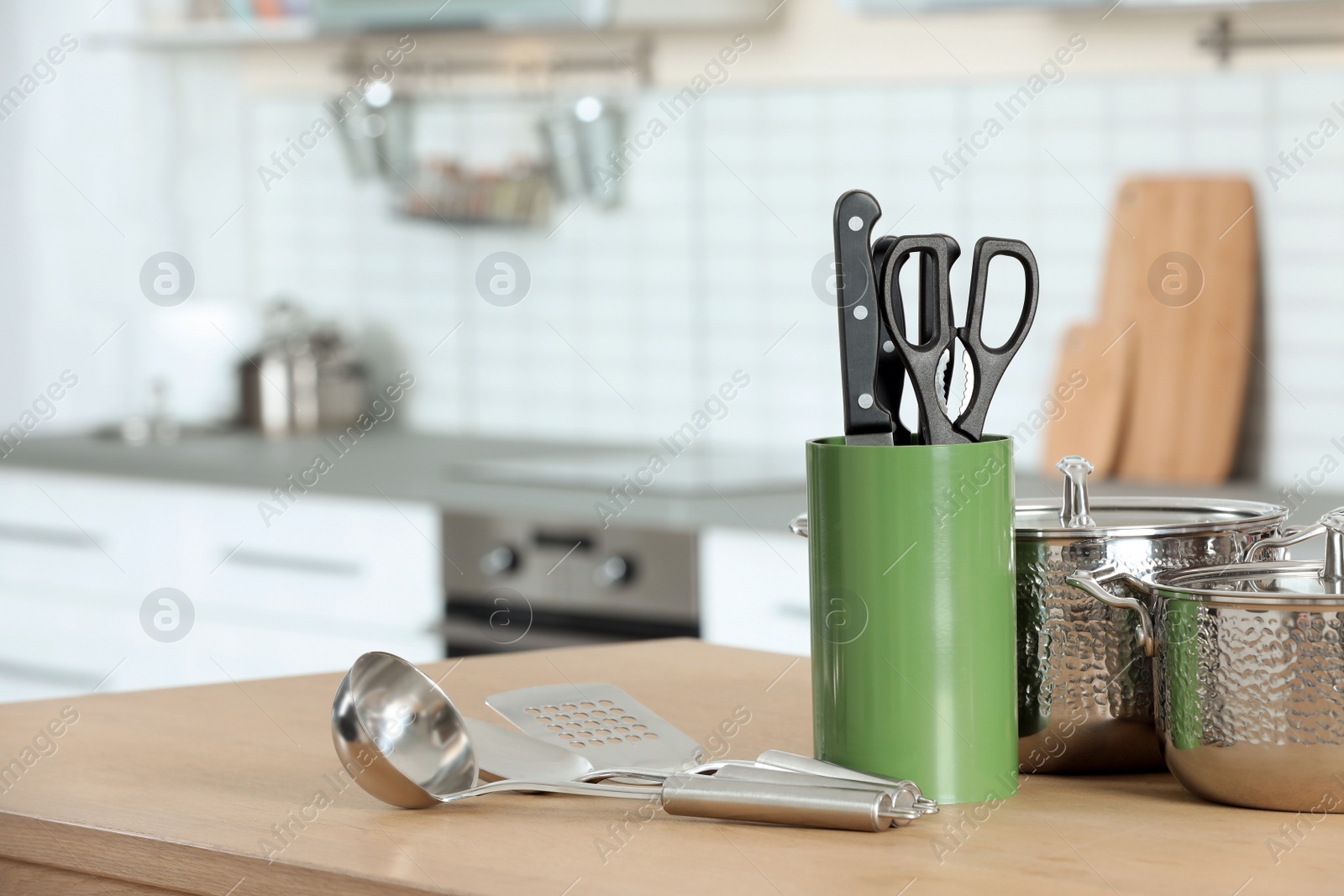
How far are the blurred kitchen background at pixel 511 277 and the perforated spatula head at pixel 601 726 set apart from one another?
1311mm

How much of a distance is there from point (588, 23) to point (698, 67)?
0.30m

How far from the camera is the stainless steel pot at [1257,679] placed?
77 centimetres

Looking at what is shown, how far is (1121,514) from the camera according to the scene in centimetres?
97

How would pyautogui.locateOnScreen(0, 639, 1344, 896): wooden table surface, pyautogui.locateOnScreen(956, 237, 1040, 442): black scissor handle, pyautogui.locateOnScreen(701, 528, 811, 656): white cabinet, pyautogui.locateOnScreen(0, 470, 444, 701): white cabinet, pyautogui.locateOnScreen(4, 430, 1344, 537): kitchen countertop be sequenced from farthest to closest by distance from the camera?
1. pyautogui.locateOnScreen(0, 470, 444, 701): white cabinet
2. pyautogui.locateOnScreen(4, 430, 1344, 537): kitchen countertop
3. pyautogui.locateOnScreen(701, 528, 811, 656): white cabinet
4. pyautogui.locateOnScreen(956, 237, 1040, 442): black scissor handle
5. pyautogui.locateOnScreen(0, 639, 1344, 896): wooden table surface

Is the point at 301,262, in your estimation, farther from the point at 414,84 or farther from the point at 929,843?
the point at 929,843

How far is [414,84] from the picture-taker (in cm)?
331

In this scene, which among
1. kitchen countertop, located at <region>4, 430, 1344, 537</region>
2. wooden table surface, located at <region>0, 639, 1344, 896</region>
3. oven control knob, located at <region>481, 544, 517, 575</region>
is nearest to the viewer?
wooden table surface, located at <region>0, 639, 1344, 896</region>

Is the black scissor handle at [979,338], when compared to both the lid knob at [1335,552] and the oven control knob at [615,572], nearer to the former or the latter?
the lid knob at [1335,552]

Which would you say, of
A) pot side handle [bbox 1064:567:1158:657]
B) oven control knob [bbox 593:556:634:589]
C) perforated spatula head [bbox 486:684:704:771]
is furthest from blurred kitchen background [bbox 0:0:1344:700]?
pot side handle [bbox 1064:567:1158:657]

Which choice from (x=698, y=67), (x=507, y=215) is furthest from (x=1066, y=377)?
(x=507, y=215)

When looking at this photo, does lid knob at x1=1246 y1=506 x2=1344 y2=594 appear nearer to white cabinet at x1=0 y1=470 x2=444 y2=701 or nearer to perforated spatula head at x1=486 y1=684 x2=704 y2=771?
perforated spatula head at x1=486 y1=684 x2=704 y2=771

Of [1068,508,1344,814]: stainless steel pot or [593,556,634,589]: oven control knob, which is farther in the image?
[593,556,634,589]: oven control knob

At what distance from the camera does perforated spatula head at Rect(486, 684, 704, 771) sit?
916 millimetres

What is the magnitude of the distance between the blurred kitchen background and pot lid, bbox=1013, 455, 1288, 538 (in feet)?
4.32
